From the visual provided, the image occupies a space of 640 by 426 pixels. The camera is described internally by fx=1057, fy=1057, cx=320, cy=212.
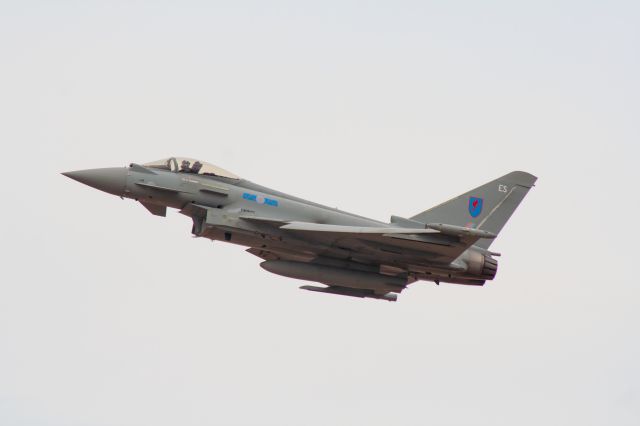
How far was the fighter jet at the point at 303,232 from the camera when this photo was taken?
2506 centimetres

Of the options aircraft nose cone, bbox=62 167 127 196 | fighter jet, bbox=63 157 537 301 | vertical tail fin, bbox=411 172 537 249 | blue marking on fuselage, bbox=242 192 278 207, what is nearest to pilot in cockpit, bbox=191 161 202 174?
fighter jet, bbox=63 157 537 301

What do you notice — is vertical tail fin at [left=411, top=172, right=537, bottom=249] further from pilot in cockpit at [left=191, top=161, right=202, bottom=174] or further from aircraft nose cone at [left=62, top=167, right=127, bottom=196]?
aircraft nose cone at [left=62, top=167, right=127, bottom=196]

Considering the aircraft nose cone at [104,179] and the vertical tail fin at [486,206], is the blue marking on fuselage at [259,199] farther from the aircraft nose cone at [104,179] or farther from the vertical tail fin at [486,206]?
the vertical tail fin at [486,206]

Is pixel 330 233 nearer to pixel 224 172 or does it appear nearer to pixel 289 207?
pixel 289 207

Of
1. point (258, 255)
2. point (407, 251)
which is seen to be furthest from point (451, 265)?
point (258, 255)

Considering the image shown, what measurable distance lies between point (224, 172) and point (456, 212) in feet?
21.2

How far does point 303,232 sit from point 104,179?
4.87 m

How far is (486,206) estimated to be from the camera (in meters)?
28.4

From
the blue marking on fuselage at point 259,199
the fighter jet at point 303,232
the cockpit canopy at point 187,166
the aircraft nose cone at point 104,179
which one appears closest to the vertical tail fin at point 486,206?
the fighter jet at point 303,232

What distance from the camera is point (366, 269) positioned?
88.0 ft

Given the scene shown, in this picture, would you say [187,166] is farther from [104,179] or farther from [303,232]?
[303,232]

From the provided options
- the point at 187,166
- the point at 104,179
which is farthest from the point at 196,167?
the point at 104,179

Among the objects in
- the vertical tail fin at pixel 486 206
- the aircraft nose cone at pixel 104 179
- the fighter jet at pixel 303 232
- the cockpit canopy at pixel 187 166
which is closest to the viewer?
the aircraft nose cone at pixel 104 179

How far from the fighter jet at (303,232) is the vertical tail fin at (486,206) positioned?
762 mm
